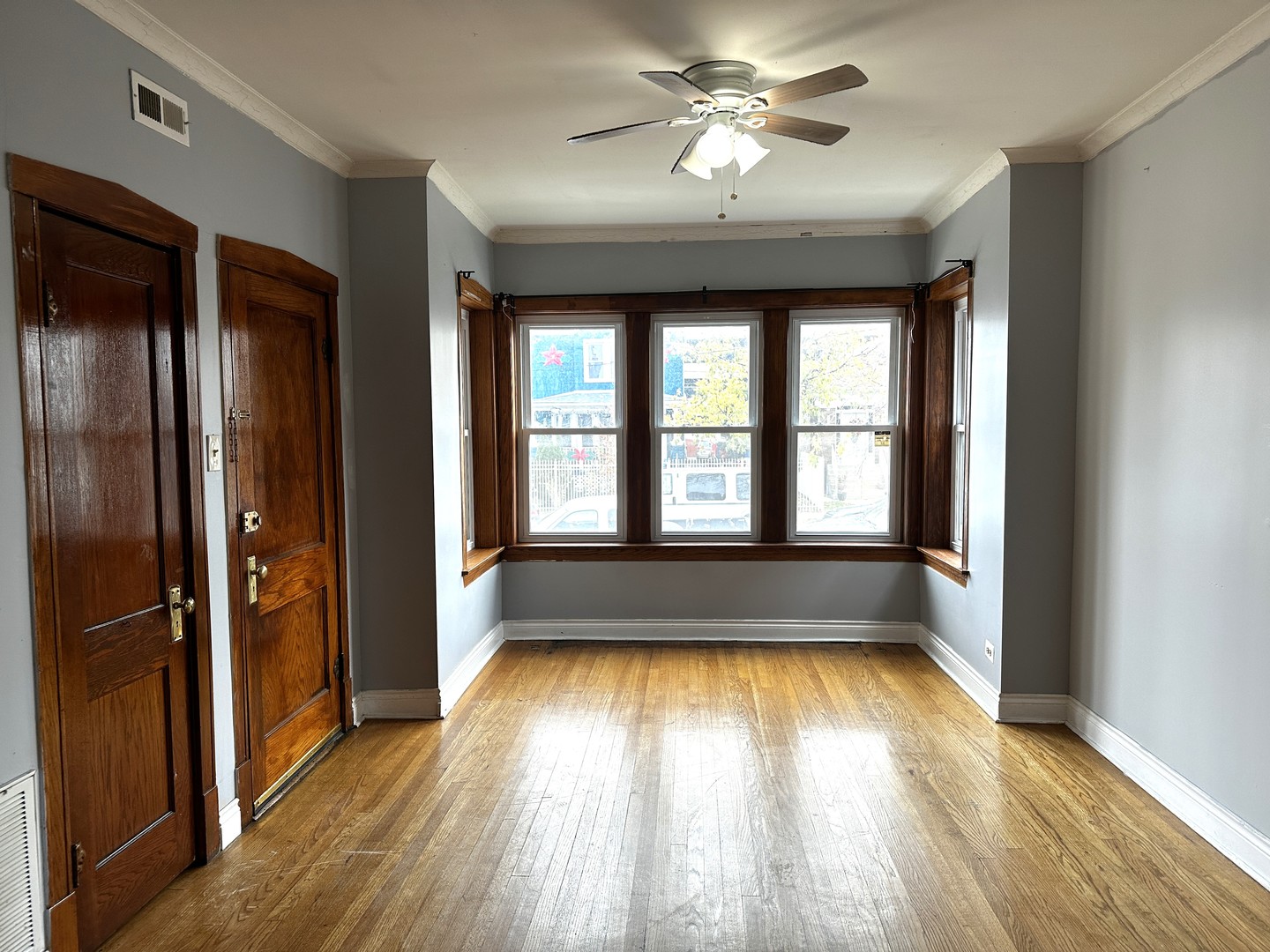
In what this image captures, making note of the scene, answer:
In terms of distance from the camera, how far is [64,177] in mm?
2121

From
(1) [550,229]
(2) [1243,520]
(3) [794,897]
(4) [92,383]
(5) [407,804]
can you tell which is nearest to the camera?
(4) [92,383]

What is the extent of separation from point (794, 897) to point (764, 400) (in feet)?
11.2

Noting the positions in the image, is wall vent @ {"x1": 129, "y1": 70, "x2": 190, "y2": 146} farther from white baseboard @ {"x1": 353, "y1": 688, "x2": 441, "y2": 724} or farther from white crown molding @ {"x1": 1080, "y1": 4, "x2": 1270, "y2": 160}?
white crown molding @ {"x1": 1080, "y1": 4, "x2": 1270, "y2": 160}

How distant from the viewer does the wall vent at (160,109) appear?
8.02ft

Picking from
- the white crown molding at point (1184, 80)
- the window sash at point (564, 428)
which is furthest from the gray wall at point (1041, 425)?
the window sash at point (564, 428)

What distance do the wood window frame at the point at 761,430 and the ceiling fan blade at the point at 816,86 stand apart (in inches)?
105

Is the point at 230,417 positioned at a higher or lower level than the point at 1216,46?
lower

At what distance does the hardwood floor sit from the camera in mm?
2354

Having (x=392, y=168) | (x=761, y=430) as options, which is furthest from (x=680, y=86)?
(x=761, y=430)

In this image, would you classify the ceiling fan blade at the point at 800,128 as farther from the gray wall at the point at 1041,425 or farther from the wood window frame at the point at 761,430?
the wood window frame at the point at 761,430

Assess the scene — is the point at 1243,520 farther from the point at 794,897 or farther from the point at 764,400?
the point at 764,400

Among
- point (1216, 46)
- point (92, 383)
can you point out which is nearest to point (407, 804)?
point (92, 383)

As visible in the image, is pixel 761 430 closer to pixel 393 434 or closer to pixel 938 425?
pixel 938 425

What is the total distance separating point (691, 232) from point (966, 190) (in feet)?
5.61
